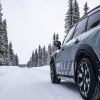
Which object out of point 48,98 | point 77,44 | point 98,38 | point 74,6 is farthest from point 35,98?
point 74,6

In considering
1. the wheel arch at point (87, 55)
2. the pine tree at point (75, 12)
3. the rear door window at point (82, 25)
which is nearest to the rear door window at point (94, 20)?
the rear door window at point (82, 25)

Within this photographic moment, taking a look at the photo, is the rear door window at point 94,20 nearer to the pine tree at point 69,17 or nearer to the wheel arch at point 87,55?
the wheel arch at point 87,55

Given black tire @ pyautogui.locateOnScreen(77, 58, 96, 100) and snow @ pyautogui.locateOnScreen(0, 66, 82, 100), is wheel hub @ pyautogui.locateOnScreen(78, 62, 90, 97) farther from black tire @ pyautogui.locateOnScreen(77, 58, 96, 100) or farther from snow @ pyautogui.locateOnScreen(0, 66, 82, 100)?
snow @ pyautogui.locateOnScreen(0, 66, 82, 100)

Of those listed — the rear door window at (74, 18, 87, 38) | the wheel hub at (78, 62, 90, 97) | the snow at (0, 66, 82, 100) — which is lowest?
the snow at (0, 66, 82, 100)

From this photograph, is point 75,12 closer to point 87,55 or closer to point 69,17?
point 69,17

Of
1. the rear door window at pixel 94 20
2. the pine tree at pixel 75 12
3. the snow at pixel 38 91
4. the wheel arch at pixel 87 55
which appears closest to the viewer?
the wheel arch at pixel 87 55

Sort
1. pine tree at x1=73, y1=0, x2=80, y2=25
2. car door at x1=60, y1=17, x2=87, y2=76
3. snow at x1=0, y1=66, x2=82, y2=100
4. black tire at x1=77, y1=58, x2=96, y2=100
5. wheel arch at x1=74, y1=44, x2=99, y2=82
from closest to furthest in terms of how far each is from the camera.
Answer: wheel arch at x1=74, y1=44, x2=99, y2=82 → black tire at x1=77, y1=58, x2=96, y2=100 → snow at x1=0, y1=66, x2=82, y2=100 → car door at x1=60, y1=17, x2=87, y2=76 → pine tree at x1=73, y1=0, x2=80, y2=25

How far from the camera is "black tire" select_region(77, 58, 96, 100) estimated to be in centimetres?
464

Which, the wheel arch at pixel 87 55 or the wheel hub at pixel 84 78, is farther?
the wheel hub at pixel 84 78

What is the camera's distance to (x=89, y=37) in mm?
4887

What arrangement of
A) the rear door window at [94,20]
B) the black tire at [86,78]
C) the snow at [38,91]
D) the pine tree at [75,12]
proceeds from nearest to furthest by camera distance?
the black tire at [86,78]
the rear door window at [94,20]
the snow at [38,91]
the pine tree at [75,12]

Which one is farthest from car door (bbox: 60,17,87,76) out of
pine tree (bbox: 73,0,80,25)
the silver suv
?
pine tree (bbox: 73,0,80,25)

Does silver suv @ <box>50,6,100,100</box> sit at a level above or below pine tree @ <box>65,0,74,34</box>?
below

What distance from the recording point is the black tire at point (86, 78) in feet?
15.2
